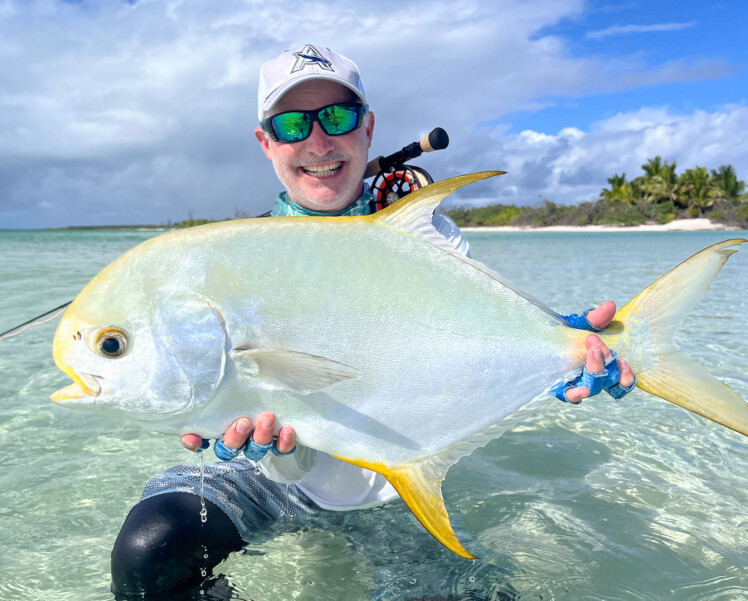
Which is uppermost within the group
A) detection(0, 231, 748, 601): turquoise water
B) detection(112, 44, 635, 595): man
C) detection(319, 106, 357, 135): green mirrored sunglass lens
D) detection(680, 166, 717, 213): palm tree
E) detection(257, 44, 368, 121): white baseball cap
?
detection(680, 166, 717, 213): palm tree

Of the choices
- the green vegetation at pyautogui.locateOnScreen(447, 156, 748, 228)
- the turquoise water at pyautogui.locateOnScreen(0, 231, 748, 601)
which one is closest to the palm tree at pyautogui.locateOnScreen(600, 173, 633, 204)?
the green vegetation at pyautogui.locateOnScreen(447, 156, 748, 228)

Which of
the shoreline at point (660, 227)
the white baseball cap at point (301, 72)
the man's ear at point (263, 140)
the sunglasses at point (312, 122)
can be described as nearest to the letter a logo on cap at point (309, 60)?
the white baseball cap at point (301, 72)

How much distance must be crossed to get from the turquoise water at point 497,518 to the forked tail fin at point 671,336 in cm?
40

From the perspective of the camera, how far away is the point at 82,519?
238 centimetres

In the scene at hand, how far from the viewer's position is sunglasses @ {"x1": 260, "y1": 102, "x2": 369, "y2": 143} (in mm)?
2172

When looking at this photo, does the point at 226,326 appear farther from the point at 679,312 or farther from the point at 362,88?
the point at 362,88

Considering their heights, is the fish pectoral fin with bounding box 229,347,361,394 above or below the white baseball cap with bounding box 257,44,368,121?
below

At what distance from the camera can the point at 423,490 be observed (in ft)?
4.65

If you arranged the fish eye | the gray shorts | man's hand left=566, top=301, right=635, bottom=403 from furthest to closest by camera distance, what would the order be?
1. the gray shorts
2. man's hand left=566, top=301, right=635, bottom=403
3. the fish eye

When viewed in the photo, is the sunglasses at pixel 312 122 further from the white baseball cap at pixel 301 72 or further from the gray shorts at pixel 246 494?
the gray shorts at pixel 246 494

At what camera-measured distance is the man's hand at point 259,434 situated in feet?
4.64

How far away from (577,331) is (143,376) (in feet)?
3.57

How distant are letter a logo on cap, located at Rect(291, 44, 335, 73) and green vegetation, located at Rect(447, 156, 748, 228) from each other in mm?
48149

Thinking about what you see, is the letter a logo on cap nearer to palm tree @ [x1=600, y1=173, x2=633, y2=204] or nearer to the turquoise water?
the turquoise water
